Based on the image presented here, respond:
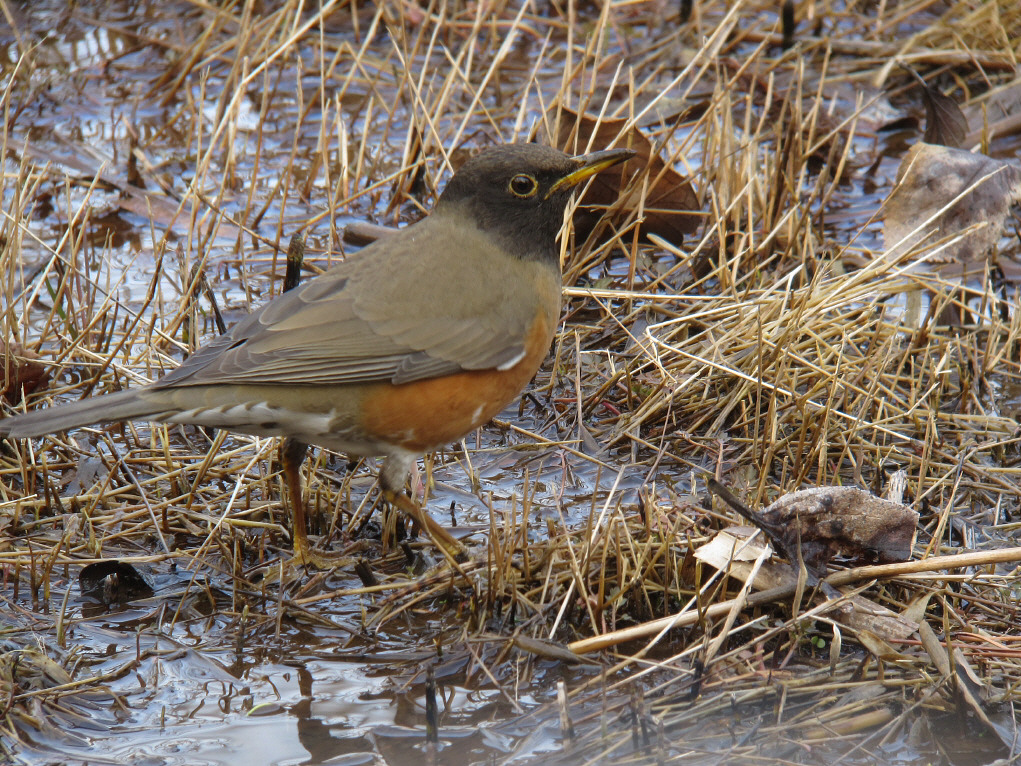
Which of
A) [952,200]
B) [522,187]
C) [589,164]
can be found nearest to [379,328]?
[522,187]

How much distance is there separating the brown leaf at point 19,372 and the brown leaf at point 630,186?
269 centimetres

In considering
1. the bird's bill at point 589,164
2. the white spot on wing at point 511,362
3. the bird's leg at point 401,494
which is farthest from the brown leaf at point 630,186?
the bird's leg at point 401,494

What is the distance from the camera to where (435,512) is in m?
4.70

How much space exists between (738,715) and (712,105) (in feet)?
12.4

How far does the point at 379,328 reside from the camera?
14.4 feet

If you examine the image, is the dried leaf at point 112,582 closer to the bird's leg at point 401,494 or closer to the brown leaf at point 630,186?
the bird's leg at point 401,494

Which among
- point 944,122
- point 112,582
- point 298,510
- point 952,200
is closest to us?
point 112,582

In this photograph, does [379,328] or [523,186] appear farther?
[523,186]

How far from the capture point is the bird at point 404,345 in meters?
4.11

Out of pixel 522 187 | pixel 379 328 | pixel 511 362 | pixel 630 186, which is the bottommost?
pixel 511 362

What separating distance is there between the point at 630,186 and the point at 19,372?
9.63 feet

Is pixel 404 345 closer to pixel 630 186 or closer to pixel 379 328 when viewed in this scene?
pixel 379 328

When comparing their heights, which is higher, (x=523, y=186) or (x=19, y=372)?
(x=523, y=186)

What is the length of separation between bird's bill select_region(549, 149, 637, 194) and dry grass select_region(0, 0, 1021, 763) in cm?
81
